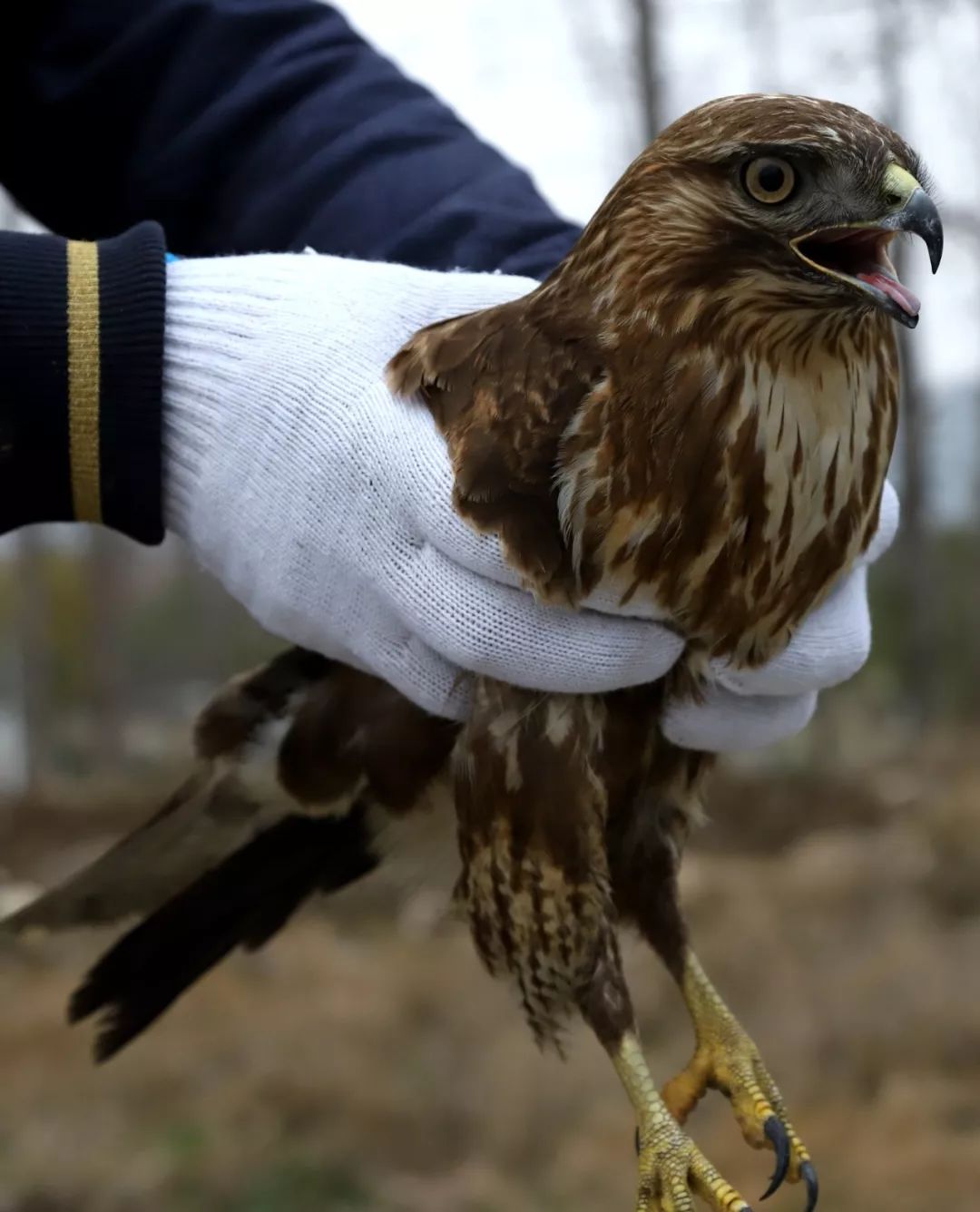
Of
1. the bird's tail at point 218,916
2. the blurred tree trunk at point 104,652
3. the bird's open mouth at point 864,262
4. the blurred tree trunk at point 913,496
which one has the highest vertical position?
the bird's open mouth at point 864,262

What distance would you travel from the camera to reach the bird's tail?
8.43 ft

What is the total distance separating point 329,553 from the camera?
2055 mm

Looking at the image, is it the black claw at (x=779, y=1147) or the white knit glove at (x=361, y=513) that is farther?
the black claw at (x=779, y=1147)

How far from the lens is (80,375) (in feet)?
6.41

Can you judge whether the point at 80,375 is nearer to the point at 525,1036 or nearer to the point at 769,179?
the point at 769,179

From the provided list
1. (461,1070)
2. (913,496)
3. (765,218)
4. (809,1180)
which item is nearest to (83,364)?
(765,218)

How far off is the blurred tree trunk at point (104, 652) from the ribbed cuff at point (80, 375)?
12311mm

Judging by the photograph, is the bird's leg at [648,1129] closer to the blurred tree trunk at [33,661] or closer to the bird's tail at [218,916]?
the bird's tail at [218,916]

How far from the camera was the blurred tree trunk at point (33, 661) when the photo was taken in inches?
536

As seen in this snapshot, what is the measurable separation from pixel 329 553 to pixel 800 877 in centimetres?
761

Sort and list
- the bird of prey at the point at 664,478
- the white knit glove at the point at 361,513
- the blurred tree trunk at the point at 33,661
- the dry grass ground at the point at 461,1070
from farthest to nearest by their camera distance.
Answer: the blurred tree trunk at the point at 33,661 → the dry grass ground at the point at 461,1070 → the white knit glove at the point at 361,513 → the bird of prey at the point at 664,478

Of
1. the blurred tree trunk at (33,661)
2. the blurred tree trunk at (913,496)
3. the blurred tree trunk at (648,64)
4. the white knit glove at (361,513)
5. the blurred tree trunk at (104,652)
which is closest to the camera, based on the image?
the white knit glove at (361,513)

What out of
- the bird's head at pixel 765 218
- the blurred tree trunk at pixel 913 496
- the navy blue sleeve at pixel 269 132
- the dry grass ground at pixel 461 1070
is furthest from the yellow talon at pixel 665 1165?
the blurred tree trunk at pixel 913 496

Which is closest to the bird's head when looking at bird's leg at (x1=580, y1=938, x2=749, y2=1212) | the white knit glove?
the white knit glove
